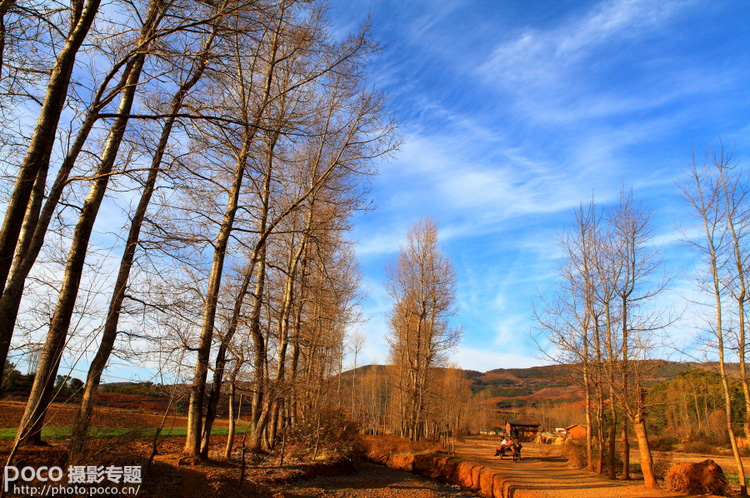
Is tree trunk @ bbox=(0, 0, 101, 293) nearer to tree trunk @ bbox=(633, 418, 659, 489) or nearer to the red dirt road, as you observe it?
the red dirt road

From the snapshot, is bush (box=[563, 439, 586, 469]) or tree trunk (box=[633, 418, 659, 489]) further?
bush (box=[563, 439, 586, 469])

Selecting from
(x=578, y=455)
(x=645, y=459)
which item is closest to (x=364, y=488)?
(x=645, y=459)

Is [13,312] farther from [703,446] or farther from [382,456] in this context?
[703,446]

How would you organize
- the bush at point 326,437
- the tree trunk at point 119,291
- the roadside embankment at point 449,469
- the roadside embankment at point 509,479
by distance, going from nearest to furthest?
the tree trunk at point 119,291, the roadside embankment at point 509,479, the roadside embankment at point 449,469, the bush at point 326,437

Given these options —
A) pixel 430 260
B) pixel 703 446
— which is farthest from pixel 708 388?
pixel 430 260

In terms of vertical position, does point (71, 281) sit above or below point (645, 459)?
above

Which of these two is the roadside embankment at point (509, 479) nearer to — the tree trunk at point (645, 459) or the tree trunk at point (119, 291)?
the tree trunk at point (645, 459)

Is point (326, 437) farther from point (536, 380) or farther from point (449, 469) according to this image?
point (536, 380)

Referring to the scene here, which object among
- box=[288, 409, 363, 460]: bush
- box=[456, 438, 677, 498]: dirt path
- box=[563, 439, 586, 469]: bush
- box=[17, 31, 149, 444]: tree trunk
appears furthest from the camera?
box=[563, 439, 586, 469]: bush

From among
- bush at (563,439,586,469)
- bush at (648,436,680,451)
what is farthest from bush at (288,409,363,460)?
bush at (648,436,680,451)

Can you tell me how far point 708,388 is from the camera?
35.3 metres

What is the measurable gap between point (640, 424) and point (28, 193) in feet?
44.1

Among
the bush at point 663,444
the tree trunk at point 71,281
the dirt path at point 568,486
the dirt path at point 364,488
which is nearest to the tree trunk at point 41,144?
the tree trunk at point 71,281

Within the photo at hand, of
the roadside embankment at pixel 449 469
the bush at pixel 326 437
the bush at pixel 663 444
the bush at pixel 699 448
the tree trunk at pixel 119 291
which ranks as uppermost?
the tree trunk at pixel 119 291
